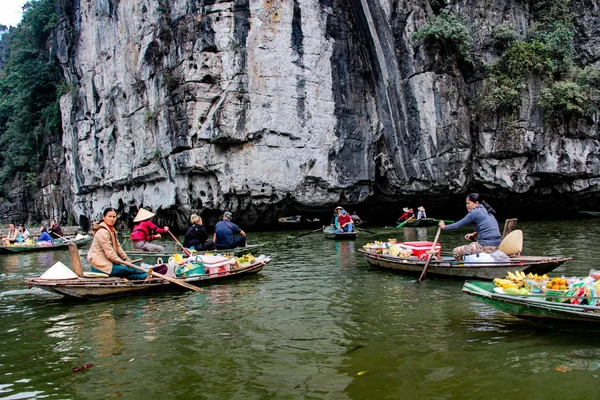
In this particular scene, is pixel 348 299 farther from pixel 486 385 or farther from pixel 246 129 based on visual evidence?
pixel 246 129

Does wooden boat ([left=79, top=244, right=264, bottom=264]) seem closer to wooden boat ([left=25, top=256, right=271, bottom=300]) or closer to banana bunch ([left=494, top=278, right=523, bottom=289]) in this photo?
wooden boat ([left=25, top=256, right=271, bottom=300])

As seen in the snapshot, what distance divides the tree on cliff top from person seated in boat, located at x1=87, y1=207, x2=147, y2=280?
28.5 metres

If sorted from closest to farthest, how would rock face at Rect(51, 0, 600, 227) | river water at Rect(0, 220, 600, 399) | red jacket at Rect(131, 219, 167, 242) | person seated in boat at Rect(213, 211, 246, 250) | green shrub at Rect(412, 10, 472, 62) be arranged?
river water at Rect(0, 220, 600, 399), red jacket at Rect(131, 219, 167, 242), person seated in boat at Rect(213, 211, 246, 250), green shrub at Rect(412, 10, 472, 62), rock face at Rect(51, 0, 600, 227)

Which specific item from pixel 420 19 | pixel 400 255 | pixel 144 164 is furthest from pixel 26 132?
pixel 400 255

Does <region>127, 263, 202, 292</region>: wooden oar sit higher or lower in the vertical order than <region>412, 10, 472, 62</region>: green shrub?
lower

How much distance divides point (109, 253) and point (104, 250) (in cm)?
10

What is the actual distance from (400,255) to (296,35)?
15.4 meters

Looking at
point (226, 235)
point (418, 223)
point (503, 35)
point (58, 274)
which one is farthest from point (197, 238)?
point (503, 35)

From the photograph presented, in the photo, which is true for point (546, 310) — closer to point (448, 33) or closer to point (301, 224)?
point (448, 33)

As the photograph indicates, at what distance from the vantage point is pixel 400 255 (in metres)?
10.2

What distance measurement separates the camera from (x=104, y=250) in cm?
801

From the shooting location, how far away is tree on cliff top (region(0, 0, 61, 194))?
33562 millimetres

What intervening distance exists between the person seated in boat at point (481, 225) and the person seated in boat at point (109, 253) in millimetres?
5658

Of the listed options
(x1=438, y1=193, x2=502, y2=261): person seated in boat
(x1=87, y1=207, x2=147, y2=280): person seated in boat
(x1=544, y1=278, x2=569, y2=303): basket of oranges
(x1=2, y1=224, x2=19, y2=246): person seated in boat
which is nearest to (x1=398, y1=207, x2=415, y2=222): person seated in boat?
(x1=438, y1=193, x2=502, y2=261): person seated in boat
